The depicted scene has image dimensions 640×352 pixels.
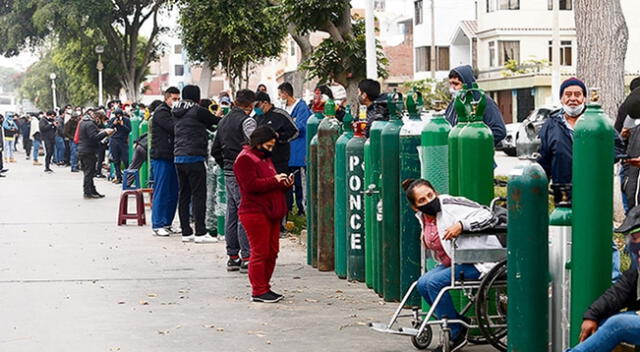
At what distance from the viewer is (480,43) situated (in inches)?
2564

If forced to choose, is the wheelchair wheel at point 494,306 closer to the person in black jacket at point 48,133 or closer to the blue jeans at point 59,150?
the person in black jacket at point 48,133

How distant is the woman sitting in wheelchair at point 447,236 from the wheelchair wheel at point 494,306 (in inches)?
6.4

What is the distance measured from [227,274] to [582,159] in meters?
6.28

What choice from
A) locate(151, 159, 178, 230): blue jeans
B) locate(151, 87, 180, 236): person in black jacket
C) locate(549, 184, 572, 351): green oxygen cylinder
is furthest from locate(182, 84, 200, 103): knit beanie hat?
locate(549, 184, 572, 351): green oxygen cylinder

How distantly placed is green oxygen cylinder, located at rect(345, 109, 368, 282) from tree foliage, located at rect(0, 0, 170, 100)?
35.5m

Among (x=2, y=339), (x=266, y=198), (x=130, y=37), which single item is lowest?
(x=2, y=339)

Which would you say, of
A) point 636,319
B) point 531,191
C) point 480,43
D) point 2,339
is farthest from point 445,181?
point 480,43

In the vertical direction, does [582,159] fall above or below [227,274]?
above

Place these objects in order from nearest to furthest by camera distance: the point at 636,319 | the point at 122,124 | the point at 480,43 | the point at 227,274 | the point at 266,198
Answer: the point at 636,319 → the point at 266,198 → the point at 227,274 → the point at 122,124 → the point at 480,43

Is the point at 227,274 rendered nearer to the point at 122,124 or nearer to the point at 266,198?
the point at 266,198

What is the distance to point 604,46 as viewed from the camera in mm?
15930

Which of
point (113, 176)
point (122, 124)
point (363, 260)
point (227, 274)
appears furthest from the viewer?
point (113, 176)

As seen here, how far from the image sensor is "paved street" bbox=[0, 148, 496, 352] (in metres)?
8.86

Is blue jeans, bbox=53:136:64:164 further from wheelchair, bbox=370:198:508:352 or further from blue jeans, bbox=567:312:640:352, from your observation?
blue jeans, bbox=567:312:640:352
